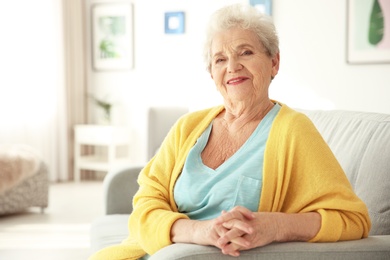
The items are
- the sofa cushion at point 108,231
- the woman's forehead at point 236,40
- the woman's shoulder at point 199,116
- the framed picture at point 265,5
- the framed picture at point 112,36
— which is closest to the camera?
the woman's forehead at point 236,40

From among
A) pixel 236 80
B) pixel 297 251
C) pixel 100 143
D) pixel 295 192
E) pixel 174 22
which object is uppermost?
pixel 174 22

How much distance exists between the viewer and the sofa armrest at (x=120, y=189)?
8.16ft

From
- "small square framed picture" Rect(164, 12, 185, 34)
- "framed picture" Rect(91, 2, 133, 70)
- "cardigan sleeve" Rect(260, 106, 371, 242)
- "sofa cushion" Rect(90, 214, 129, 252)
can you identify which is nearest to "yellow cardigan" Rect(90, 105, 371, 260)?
"cardigan sleeve" Rect(260, 106, 371, 242)

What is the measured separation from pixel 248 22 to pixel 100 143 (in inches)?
188

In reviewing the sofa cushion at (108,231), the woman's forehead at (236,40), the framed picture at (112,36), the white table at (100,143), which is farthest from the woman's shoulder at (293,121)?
the framed picture at (112,36)

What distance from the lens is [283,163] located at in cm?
146

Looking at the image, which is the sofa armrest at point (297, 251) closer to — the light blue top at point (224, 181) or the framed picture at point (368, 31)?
the light blue top at point (224, 181)

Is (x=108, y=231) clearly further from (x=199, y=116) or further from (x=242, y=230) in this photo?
(x=242, y=230)

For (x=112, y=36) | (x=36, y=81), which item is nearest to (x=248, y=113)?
(x=36, y=81)

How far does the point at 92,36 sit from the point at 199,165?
17.5ft

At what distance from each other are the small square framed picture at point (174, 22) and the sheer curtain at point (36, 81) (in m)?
1.19

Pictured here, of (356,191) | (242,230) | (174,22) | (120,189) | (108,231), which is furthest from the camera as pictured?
(174,22)

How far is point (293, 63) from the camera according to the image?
4984 mm

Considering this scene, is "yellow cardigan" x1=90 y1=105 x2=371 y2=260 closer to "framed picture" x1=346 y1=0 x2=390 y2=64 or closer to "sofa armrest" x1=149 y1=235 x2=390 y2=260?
"sofa armrest" x1=149 y1=235 x2=390 y2=260
